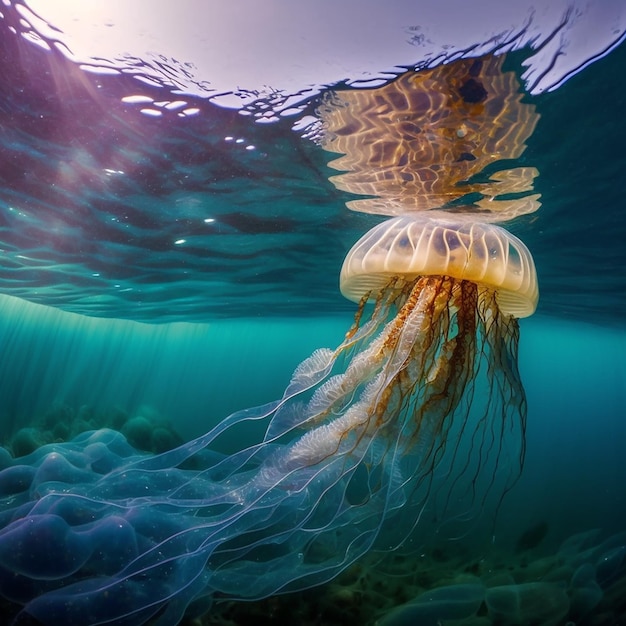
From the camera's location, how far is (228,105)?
4.62 meters

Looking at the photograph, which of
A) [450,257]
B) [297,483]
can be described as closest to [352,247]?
[450,257]

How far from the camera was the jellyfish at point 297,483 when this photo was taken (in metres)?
2.91

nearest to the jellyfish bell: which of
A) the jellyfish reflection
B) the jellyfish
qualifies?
the jellyfish

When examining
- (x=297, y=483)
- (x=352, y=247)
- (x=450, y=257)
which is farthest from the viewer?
(x=352, y=247)

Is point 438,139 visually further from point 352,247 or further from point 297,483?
point 297,483

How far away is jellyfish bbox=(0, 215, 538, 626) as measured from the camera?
2910mm

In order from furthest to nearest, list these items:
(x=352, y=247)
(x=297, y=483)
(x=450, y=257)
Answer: (x=352, y=247) < (x=450, y=257) < (x=297, y=483)

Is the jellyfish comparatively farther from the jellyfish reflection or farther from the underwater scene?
the jellyfish reflection

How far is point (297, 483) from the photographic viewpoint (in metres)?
2.99

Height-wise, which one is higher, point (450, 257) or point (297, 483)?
point (450, 257)

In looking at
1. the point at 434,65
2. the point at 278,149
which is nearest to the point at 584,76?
the point at 434,65

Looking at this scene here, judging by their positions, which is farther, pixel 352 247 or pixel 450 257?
pixel 352 247

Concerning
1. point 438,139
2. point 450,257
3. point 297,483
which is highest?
point 438,139

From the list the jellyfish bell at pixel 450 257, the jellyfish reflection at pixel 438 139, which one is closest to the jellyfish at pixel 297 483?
the jellyfish bell at pixel 450 257
